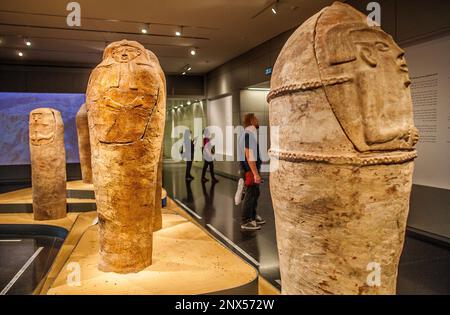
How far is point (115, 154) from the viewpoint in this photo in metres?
2.84

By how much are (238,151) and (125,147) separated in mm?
3073

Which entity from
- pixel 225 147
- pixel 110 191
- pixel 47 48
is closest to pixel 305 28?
pixel 110 191

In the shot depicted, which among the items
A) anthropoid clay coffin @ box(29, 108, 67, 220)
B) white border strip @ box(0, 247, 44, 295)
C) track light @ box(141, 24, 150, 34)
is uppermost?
track light @ box(141, 24, 150, 34)

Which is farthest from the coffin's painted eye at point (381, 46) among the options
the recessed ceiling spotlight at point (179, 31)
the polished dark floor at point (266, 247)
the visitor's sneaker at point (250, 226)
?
the recessed ceiling spotlight at point (179, 31)

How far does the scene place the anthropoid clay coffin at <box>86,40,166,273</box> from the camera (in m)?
2.83

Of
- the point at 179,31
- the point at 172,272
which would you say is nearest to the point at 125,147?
the point at 172,272

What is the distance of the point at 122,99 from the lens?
2.82 m

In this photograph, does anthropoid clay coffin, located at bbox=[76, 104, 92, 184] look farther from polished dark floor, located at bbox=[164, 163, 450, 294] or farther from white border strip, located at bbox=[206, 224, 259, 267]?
white border strip, located at bbox=[206, 224, 259, 267]

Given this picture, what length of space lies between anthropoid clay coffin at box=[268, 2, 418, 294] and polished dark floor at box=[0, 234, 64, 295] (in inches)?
131

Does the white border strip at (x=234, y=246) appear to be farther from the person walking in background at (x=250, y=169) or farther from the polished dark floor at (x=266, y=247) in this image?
the person walking in background at (x=250, y=169)

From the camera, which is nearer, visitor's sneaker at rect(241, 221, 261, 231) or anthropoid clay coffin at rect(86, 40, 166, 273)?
anthropoid clay coffin at rect(86, 40, 166, 273)

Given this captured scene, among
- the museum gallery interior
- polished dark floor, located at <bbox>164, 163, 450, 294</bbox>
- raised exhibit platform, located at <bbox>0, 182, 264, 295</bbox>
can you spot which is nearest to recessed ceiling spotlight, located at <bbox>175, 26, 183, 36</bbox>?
the museum gallery interior

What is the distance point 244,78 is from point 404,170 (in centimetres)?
883
